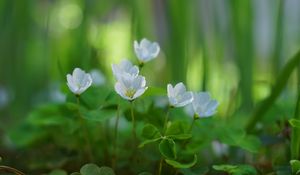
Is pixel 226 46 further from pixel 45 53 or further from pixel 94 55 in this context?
pixel 45 53

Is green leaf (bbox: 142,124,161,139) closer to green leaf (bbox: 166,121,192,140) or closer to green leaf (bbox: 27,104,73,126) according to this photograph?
green leaf (bbox: 166,121,192,140)

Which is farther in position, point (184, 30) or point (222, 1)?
point (222, 1)

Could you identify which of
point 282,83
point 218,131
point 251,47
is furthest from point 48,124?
point 251,47

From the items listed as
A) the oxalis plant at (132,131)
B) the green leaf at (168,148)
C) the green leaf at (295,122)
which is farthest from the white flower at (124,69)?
the green leaf at (295,122)

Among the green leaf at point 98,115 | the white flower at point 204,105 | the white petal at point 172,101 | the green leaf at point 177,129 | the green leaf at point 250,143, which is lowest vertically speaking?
the green leaf at point 250,143

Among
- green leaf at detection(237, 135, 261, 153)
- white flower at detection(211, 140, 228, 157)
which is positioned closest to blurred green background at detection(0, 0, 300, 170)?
white flower at detection(211, 140, 228, 157)

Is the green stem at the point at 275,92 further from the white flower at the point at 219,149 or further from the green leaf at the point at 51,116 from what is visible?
the green leaf at the point at 51,116

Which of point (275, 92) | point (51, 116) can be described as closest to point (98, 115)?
point (51, 116)
